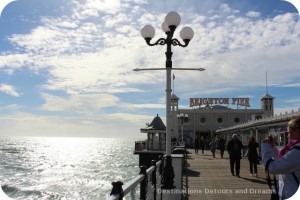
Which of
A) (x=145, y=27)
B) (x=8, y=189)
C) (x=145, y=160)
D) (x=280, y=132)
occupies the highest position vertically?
(x=145, y=27)

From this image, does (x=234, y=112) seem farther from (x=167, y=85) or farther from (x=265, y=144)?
(x=265, y=144)

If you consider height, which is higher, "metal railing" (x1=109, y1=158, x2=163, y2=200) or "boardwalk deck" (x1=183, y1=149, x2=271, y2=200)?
"metal railing" (x1=109, y1=158, x2=163, y2=200)

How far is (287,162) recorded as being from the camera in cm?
337

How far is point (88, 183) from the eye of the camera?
3619 centimetres

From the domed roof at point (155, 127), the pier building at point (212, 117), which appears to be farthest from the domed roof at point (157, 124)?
the pier building at point (212, 117)

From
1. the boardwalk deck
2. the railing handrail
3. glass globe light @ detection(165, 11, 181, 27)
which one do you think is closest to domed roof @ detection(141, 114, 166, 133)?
the boardwalk deck

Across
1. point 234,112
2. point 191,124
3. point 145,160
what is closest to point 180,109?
point 191,124

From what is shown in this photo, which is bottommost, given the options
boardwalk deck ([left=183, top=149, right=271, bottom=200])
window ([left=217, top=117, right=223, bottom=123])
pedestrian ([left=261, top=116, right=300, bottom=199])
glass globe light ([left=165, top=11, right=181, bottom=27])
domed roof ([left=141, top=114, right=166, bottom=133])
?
boardwalk deck ([left=183, top=149, right=271, bottom=200])

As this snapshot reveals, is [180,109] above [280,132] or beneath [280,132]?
above

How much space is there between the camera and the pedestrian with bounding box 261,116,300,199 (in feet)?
11.1

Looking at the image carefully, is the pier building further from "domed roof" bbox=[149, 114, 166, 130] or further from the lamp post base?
the lamp post base

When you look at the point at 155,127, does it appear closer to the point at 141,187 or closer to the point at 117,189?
the point at 141,187

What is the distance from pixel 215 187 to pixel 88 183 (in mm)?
27723

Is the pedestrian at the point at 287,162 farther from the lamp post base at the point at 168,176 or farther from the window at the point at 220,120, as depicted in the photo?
the window at the point at 220,120
